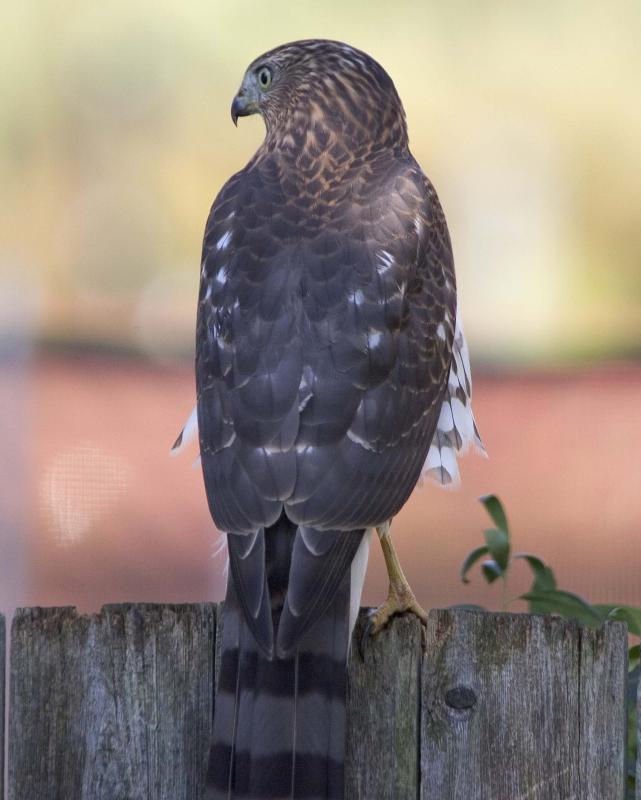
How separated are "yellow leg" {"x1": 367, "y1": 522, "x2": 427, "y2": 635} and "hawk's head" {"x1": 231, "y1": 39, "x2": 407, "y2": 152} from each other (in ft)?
3.17

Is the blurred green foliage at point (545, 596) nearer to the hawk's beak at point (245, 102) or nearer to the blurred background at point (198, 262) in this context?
the hawk's beak at point (245, 102)

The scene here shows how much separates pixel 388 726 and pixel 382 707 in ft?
0.11

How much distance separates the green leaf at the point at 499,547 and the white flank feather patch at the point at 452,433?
0.17m

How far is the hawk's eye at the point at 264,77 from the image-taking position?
3.89 meters

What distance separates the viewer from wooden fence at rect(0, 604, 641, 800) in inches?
101

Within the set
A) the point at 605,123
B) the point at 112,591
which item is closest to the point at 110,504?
the point at 112,591

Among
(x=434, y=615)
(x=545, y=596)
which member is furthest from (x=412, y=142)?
(x=434, y=615)

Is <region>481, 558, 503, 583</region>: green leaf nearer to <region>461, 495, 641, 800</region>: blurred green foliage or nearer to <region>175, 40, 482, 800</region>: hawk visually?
<region>461, 495, 641, 800</region>: blurred green foliage

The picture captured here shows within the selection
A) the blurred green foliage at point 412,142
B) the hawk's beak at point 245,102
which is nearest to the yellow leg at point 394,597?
the hawk's beak at point 245,102

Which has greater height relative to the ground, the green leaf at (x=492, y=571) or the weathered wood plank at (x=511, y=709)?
the green leaf at (x=492, y=571)

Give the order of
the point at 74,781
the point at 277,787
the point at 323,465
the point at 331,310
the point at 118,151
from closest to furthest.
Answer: the point at 277,787
the point at 74,781
the point at 323,465
the point at 331,310
the point at 118,151

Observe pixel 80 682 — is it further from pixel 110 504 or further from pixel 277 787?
pixel 110 504

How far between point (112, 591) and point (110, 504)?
28 centimetres

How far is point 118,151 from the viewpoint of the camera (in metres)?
5.21
